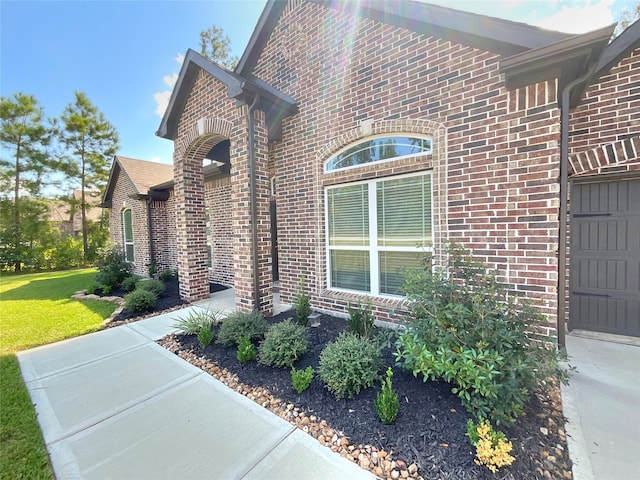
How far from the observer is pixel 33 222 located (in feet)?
53.8

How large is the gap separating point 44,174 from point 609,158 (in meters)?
25.9

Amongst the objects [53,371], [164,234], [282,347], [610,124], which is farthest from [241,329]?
[164,234]

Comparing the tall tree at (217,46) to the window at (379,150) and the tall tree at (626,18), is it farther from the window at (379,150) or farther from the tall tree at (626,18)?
the tall tree at (626,18)

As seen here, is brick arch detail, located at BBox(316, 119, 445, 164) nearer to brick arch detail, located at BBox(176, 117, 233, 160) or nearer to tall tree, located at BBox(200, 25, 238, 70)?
brick arch detail, located at BBox(176, 117, 233, 160)

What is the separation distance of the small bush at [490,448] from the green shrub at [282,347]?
2020mm

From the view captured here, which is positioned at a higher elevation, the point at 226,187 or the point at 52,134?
the point at 52,134

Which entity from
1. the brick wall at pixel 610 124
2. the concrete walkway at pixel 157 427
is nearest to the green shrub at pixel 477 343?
the concrete walkway at pixel 157 427

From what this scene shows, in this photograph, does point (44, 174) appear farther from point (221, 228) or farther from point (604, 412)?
point (604, 412)

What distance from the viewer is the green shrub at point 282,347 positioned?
3.32 metres

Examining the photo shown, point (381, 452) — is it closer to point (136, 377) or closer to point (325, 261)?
point (136, 377)

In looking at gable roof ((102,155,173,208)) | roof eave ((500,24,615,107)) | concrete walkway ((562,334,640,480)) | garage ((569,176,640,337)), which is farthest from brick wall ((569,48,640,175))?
gable roof ((102,155,173,208))

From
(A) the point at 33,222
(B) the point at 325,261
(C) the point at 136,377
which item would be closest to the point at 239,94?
(B) the point at 325,261

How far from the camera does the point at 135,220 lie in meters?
11.4

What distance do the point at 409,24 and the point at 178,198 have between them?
234 inches
